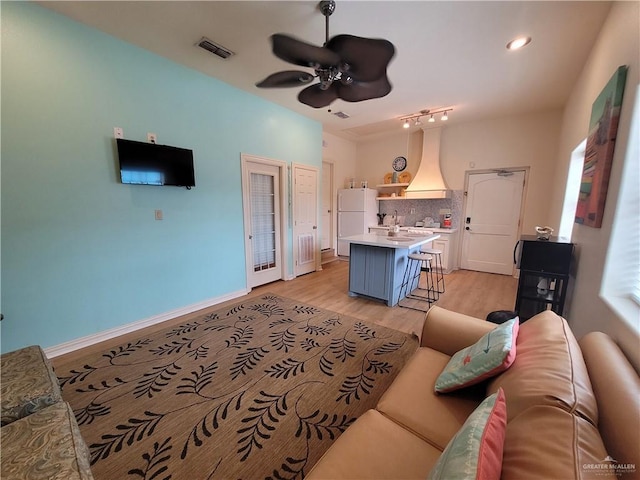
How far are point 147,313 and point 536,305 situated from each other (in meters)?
4.43

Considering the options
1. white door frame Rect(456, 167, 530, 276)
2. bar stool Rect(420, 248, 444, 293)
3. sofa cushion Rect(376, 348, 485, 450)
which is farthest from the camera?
white door frame Rect(456, 167, 530, 276)

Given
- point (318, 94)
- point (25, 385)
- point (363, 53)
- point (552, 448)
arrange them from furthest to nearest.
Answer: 1. point (318, 94)
2. point (363, 53)
3. point (25, 385)
4. point (552, 448)

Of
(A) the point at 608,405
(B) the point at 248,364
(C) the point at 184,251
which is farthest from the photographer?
(C) the point at 184,251

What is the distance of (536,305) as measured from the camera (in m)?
2.76

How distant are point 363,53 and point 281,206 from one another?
2.89 m

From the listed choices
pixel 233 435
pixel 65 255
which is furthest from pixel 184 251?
pixel 233 435

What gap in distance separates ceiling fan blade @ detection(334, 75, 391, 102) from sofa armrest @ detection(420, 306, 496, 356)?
1.89 meters

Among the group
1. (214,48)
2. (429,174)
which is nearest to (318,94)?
(214,48)

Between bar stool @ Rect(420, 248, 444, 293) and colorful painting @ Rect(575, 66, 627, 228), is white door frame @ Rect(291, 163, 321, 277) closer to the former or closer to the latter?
bar stool @ Rect(420, 248, 444, 293)

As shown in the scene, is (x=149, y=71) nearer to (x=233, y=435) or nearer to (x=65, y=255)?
(x=65, y=255)

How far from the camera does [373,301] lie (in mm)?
3613

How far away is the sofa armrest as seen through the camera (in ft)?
5.13

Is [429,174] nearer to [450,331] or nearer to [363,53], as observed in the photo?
[363,53]

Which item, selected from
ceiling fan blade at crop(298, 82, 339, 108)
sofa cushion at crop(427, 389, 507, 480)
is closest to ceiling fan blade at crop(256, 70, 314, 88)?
ceiling fan blade at crop(298, 82, 339, 108)
